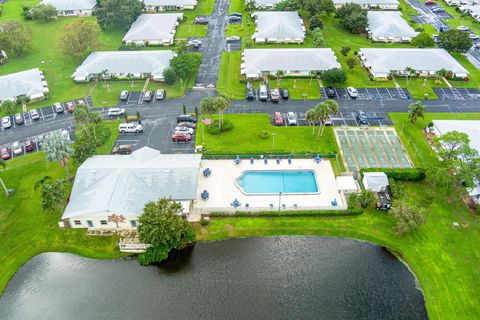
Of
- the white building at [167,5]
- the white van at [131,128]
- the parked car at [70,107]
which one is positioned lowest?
the white van at [131,128]

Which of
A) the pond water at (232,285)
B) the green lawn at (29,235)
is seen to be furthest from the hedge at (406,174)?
the green lawn at (29,235)

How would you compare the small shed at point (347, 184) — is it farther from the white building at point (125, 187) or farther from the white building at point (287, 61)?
the white building at point (287, 61)

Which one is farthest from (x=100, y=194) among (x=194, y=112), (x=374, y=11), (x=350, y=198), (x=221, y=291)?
(x=374, y=11)

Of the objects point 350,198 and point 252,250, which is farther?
point 350,198

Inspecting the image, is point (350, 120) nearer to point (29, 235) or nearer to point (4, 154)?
point (29, 235)

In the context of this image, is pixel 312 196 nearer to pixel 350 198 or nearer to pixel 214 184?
pixel 350 198

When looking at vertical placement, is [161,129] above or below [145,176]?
above

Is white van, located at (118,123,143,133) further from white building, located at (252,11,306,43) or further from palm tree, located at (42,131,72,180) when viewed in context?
white building, located at (252,11,306,43)

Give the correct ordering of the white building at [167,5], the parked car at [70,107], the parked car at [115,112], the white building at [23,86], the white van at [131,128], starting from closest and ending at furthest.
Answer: the white van at [131,128] → the parked car at [115,112] → the parked car at [70,107] → the white building at [23,86] → the white building at [167,5]
